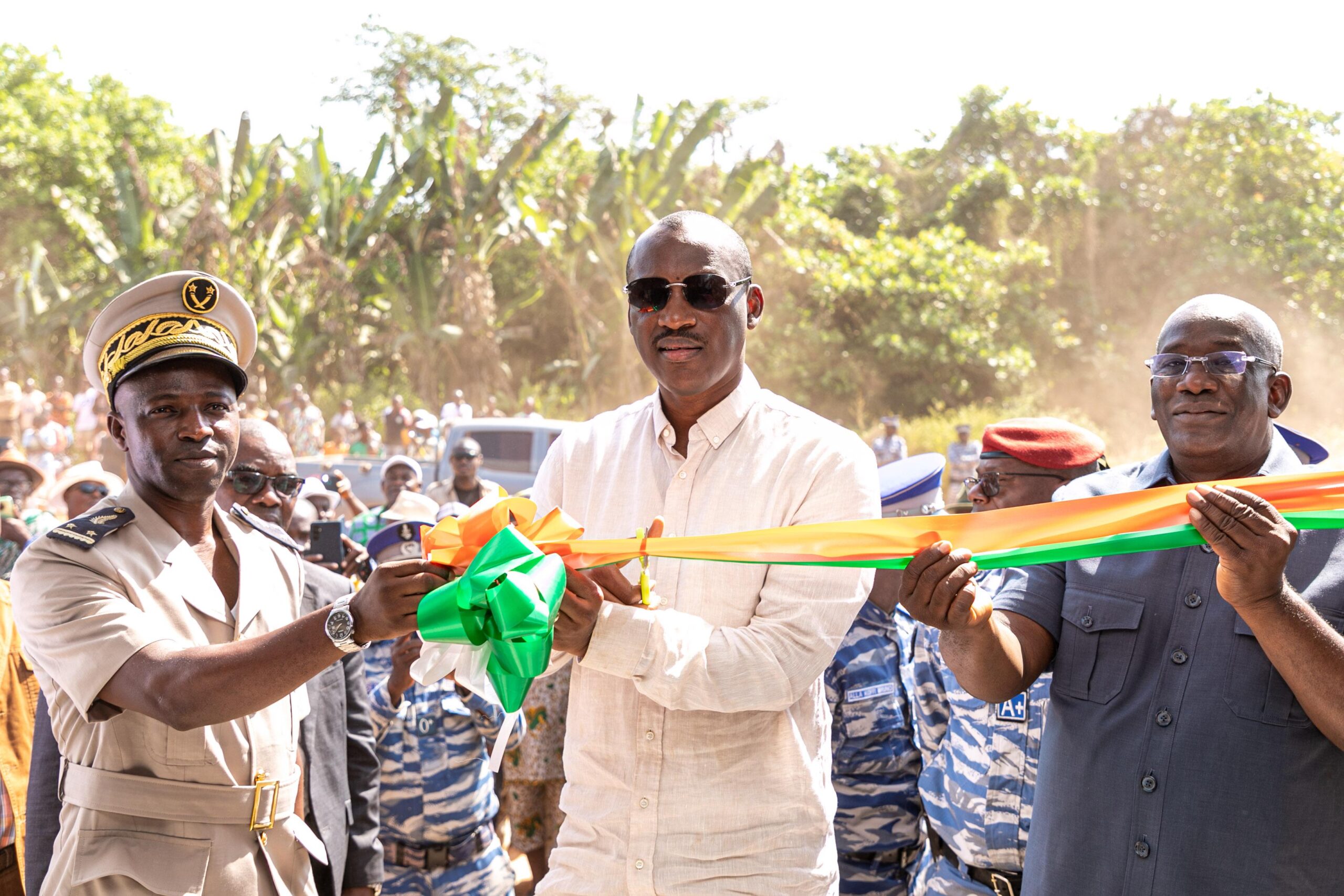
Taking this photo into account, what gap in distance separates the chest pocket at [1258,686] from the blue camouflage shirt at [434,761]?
9.70ft

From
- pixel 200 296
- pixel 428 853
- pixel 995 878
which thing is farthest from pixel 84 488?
pixel 995 878

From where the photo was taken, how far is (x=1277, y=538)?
2.20 metres

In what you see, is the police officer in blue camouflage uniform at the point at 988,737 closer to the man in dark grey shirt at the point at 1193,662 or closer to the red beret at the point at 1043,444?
the red beret at the point at 1043,444

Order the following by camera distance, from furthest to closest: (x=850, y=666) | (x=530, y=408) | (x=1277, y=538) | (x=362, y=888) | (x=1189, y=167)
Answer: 1. (x=1189, y=167)
2. (x=530, y=408)
3. (x=850, y=666)
4. (x=362, y=888)
5. (x=1277, y=538)

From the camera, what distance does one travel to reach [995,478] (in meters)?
4.42

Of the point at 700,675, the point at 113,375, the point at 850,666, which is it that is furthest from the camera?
the point at 850,666

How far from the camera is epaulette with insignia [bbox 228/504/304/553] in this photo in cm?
326

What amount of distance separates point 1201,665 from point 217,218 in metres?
25.0

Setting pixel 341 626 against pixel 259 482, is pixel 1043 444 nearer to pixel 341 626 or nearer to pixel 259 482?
pixel 341 626

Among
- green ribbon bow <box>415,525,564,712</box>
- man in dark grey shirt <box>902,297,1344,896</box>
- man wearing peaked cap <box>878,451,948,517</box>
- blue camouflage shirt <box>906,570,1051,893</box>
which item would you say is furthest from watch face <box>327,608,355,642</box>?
man wearing peaked cap <box>878,451,948,517</box>

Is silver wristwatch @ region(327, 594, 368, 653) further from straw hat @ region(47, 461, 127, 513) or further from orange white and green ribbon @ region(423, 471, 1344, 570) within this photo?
straw hat @ region(47, 461, 127, 513)

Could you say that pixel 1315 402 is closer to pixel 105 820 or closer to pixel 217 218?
pixel 217 218

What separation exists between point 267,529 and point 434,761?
1.68m

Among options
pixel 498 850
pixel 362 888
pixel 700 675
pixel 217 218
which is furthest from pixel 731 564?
pixel 217 218
